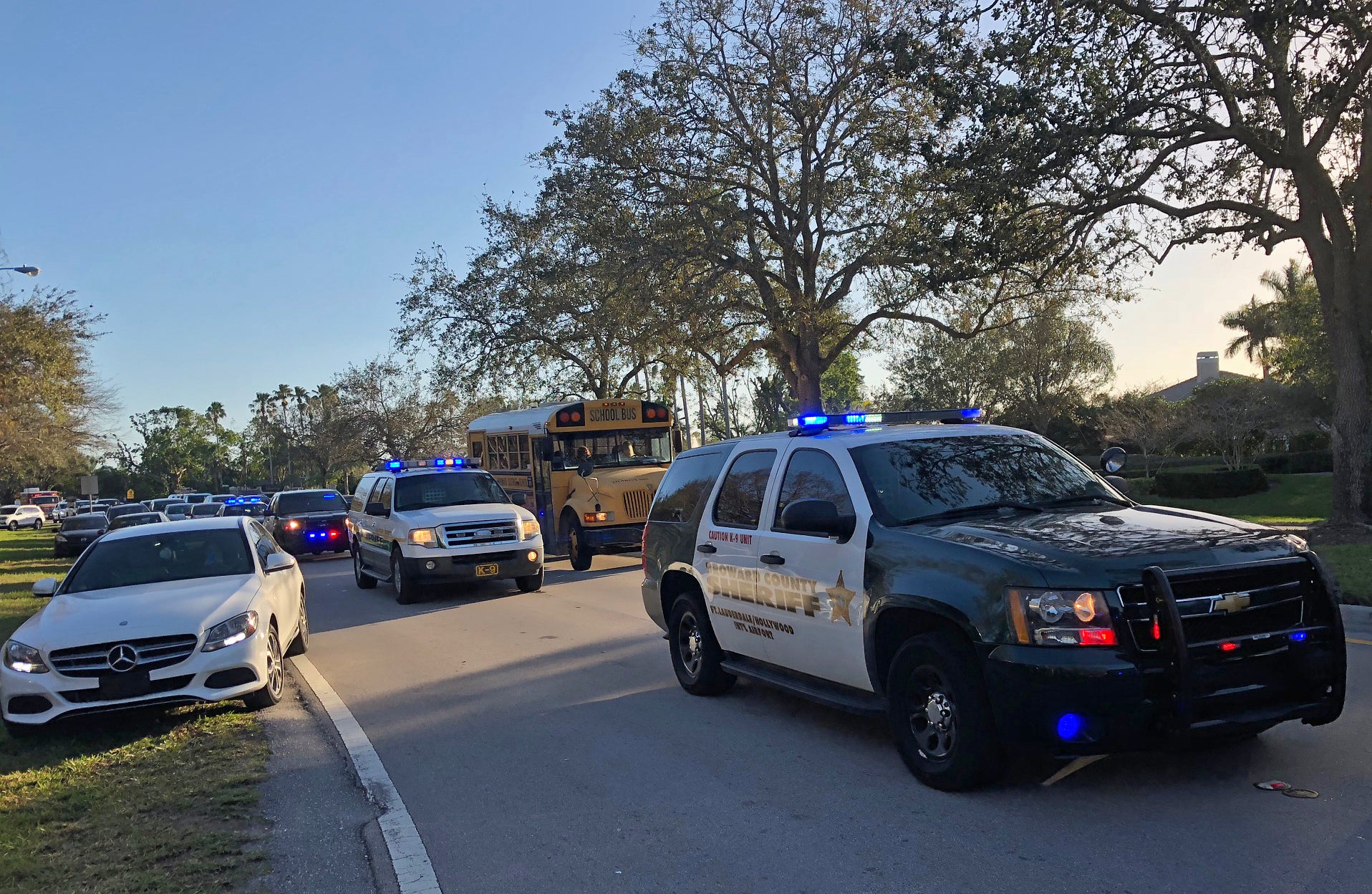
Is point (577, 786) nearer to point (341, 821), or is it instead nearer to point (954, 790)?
point (341, 821)

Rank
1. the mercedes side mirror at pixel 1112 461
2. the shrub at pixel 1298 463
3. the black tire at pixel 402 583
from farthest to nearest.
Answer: the shrub at pixel 1298 463 < the black tire at pixel 402 583 < the mercedes side mirror at pixel 1112 461

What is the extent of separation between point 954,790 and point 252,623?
5610mm

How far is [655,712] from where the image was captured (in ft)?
25.4

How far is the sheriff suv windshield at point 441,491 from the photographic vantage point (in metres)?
16.3

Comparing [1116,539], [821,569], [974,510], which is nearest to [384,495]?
[821,569]

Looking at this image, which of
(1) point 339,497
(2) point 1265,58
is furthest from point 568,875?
(1) point 339,497

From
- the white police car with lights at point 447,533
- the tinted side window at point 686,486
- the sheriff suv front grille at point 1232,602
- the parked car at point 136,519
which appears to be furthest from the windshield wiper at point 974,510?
the parked car at point 136,519

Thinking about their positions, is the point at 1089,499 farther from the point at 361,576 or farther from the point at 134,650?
the point at 361,576

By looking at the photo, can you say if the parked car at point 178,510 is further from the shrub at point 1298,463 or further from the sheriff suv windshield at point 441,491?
the shrub at point 1298,463

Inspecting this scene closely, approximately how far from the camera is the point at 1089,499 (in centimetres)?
643

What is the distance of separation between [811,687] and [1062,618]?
2.08 meters

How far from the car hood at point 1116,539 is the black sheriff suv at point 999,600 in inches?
0.5

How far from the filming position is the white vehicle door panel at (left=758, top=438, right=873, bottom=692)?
6.10 m

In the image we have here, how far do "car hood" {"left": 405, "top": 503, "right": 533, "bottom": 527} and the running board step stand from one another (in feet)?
27.2
